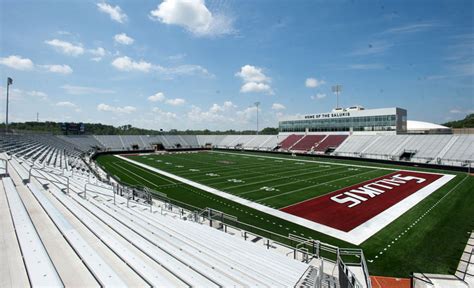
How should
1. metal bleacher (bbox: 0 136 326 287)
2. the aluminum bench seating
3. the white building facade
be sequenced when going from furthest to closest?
the white building facade
metal bleacher (bbox: 0 136 326 287)
the aluminum bench seating

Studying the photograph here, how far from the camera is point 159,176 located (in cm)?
2708

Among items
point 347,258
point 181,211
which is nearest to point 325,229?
point 347,258

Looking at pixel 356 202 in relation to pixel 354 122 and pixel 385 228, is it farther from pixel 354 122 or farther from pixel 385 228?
pixel 354 122

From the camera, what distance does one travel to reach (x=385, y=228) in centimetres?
1256

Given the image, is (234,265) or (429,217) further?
(429,217)

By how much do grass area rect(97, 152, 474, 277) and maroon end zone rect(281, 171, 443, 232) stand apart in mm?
1205

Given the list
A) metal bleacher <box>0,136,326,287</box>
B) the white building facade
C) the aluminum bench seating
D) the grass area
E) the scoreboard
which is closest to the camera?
the aluminum bench seating

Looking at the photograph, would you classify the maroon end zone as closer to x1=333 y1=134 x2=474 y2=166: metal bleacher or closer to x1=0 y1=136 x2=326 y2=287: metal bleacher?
x1=0 y1=136 x2=326 y2=287: metal bleacher

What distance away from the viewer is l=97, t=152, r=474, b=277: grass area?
376 inches

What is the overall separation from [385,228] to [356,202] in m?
4.51

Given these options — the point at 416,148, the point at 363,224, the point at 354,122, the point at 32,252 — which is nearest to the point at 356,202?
the point at 363,224

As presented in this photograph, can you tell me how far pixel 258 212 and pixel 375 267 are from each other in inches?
285

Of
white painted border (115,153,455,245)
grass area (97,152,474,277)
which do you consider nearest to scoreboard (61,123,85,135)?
grass area (97,152,474,277)

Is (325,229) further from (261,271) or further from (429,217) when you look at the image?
(261,271)
